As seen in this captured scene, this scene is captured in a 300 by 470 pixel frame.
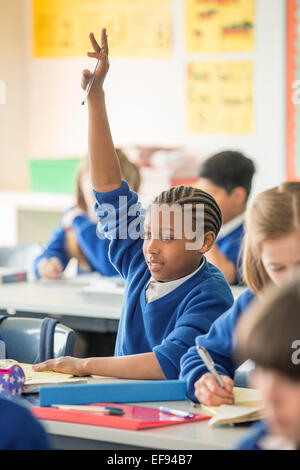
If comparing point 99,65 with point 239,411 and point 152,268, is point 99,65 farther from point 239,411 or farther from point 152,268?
point 239,411

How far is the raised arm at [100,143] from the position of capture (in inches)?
76.5

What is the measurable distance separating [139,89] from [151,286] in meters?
3.03

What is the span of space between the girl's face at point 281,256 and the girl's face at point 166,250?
0.35m

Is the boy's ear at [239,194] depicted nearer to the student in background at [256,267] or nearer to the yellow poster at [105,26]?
the student in background at [256,267]

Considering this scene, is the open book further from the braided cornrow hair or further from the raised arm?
the raised arm

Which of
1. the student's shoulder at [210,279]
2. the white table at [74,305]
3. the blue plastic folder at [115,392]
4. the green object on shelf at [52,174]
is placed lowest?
the white table at [74,305]

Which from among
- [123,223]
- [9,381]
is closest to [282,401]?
[9,381]

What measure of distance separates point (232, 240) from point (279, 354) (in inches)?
89.7

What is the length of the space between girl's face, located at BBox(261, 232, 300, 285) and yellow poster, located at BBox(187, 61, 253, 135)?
2.90 meters

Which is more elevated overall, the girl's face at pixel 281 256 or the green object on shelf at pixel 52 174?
the green object on shelf at pixel 52 174

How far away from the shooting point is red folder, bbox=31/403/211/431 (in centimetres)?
143

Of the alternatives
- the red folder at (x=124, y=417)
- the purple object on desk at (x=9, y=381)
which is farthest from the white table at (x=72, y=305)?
the red folder at (x=124, y=417)

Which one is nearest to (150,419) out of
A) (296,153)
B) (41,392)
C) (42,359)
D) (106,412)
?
(106,412)
